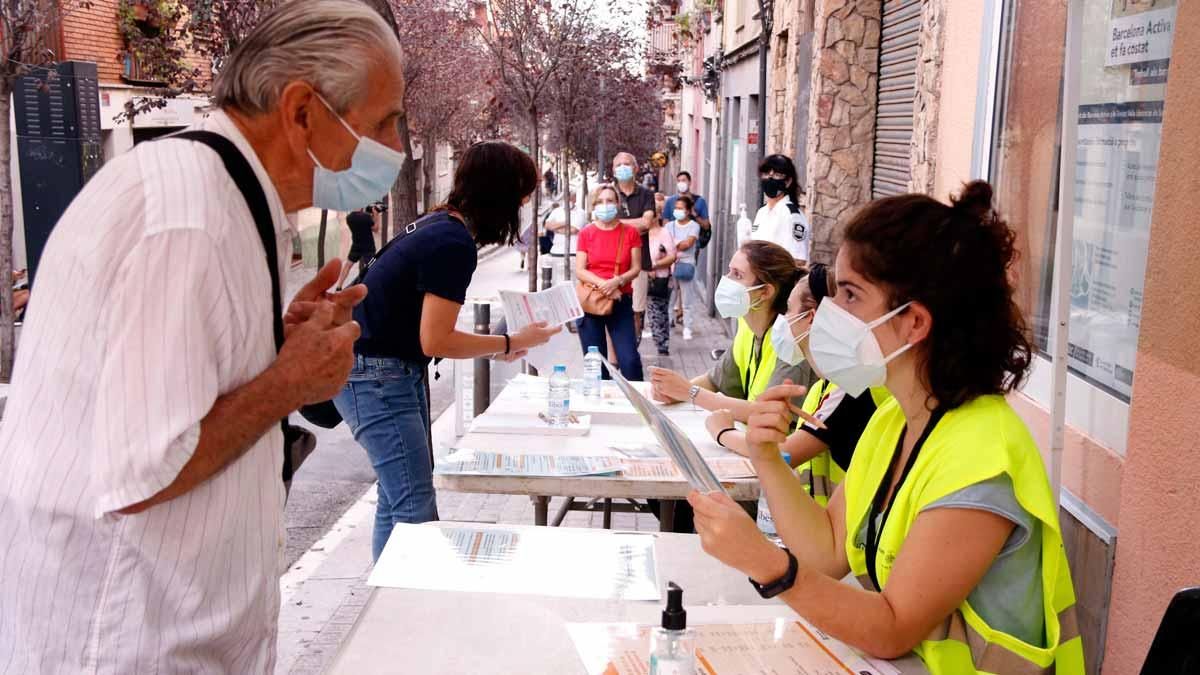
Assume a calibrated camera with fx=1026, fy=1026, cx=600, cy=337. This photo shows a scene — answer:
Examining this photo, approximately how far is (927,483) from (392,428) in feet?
7.05

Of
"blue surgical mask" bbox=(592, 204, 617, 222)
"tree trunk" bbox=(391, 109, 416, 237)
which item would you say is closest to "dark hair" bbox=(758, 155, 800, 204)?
"blue surgical mask" bbox=(592, 204, 617, 222)

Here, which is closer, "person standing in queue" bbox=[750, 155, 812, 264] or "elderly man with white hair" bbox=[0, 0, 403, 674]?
"elderly man with white hair" bbox=[0, 0, 403, 674]

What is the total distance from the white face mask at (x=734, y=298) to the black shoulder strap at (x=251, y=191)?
2.75 metres

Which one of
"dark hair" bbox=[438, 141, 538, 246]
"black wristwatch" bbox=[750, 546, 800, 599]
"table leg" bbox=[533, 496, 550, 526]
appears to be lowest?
"table leg" bbox=[533, 496, 550, 526]

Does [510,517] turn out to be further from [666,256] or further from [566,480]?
[666,256]

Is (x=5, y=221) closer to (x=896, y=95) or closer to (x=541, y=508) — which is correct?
(x=541, y=508)

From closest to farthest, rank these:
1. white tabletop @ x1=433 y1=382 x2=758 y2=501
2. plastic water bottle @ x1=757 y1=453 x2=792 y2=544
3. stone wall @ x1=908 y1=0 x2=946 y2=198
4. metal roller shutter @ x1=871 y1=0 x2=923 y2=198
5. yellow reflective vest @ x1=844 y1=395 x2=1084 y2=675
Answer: yellow reflective vest @ x1=844 y1=395 x2=1084 y2=675 < white tabletop @ x1=433 y1=382 x2=758 y2=501 < plastic water bottle @ x1=757 y1=453 x2=792 y2=544 < stone wall @ x1=908 y1=0 x2=946 y2=198 < metal roller shutter @ x1=871 y1=0 x2=923 y2=198

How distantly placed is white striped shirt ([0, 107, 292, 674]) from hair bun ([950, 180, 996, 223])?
1.41 meters

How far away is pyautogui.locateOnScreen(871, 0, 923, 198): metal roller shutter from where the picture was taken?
6.75 metres

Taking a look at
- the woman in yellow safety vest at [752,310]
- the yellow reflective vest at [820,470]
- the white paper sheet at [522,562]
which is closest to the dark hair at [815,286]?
the yellow reflective vest at [820,470]

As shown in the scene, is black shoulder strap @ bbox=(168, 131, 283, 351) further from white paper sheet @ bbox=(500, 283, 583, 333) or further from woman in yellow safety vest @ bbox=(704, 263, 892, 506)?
white paper sheet @ bbox=(500, 283, 583, 333)

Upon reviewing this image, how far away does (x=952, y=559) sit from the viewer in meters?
1.89

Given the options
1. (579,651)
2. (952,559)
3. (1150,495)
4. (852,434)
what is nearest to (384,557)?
(579,651)

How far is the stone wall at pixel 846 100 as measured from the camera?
7.84 m
